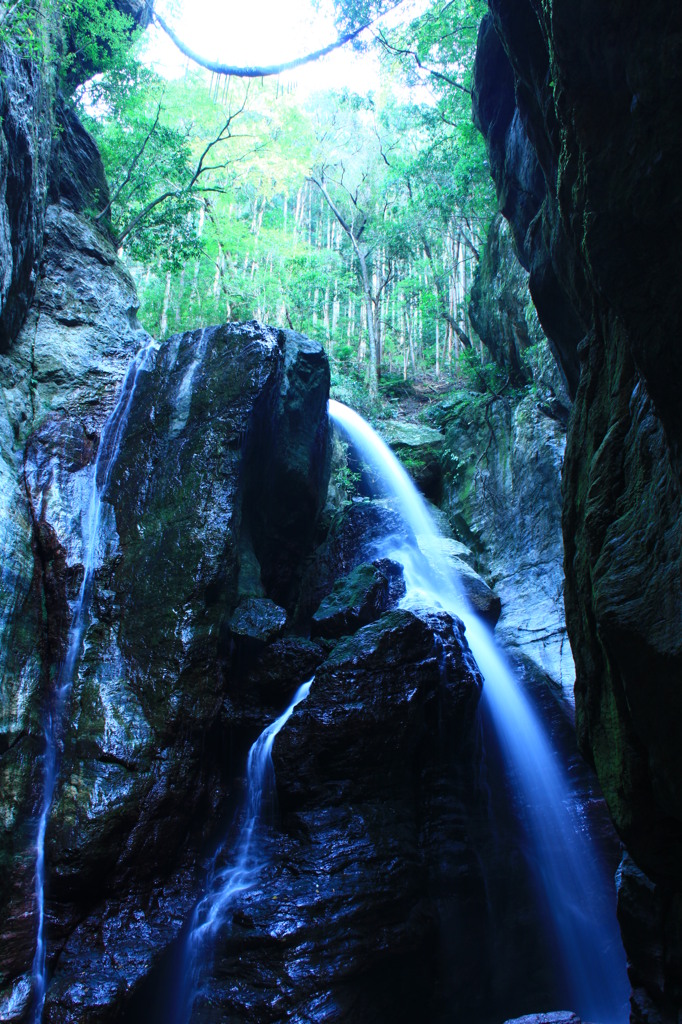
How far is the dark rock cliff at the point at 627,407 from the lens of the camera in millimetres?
2783

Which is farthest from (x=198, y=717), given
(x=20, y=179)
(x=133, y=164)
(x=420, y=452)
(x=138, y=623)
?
(x=133, y=164)

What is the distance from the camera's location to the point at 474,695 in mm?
7977

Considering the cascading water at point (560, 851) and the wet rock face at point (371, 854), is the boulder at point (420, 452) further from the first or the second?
the wet rock face at point (371, 854)

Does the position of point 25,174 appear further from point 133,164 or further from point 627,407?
point 627,407

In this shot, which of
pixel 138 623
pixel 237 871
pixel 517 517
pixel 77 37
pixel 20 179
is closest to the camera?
pixel 237 871

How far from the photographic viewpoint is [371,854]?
661 centimetres

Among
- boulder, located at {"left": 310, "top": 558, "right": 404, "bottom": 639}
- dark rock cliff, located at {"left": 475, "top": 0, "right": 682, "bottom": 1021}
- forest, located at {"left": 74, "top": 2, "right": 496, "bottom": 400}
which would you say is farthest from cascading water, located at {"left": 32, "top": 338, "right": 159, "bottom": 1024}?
forest, located at {"left": 74, "top": 2, "right": 496, "bottom": 400}

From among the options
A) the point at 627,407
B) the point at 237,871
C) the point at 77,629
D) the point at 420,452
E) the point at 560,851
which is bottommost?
the point at 237,871

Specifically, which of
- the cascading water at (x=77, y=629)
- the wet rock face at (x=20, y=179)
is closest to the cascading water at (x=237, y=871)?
the cascading water at (x=77, y=629)

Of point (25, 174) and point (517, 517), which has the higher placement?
point (25, 174)

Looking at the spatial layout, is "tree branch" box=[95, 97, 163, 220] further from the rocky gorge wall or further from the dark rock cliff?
the dark rock cliff

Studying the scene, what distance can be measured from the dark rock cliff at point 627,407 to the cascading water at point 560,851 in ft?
9.48

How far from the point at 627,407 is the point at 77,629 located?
6889mm

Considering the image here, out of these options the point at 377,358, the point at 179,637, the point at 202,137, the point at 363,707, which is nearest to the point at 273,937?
the point at 363,707
